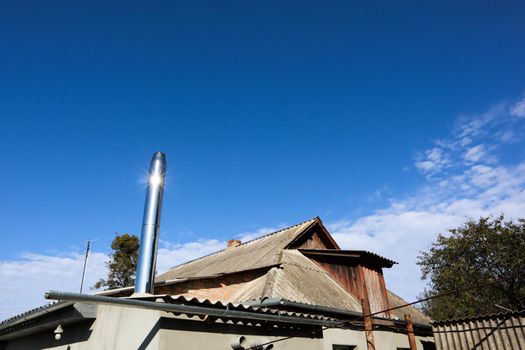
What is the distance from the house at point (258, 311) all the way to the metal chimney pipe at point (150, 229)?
0.45 meters

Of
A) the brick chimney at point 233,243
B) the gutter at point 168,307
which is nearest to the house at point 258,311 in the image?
the gutter at point 168,307

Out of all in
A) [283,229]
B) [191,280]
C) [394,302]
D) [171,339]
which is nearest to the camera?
[171,339]

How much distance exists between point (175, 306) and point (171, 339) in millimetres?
872

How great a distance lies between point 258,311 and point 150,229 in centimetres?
450

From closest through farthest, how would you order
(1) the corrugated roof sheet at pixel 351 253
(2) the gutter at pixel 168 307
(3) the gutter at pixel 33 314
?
(2) the gutter at pixel 168 307 → (3) the gutter at pixel 33 314 → (1) the corrugated roof sheet at pixel 351 253

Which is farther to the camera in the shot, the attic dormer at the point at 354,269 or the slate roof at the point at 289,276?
the attic dormer at the point at 354,269

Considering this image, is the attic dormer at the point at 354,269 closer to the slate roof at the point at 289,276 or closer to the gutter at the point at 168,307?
the slate roof at the point at 289,276

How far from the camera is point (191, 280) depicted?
12.4m

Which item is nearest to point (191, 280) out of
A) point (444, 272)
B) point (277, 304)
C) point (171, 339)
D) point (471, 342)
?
point (277, 304)

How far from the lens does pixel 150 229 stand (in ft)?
31.6

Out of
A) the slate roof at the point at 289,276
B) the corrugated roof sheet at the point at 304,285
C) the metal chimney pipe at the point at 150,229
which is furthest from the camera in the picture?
the slate roof at the point at 289,276

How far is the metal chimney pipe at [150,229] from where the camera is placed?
28.9 ft

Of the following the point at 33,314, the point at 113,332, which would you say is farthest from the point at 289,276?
the point at 33,314

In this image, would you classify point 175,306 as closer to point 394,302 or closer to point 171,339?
point 171,339
